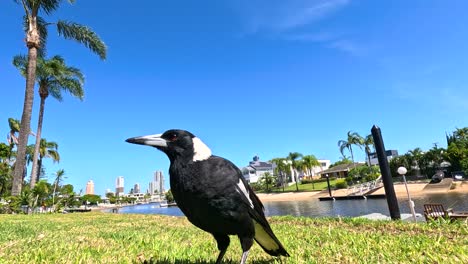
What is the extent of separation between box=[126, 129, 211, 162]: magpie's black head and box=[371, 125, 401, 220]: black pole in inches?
265

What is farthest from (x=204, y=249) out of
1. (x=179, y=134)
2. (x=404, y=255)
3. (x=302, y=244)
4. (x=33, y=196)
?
(x=33, y=196)

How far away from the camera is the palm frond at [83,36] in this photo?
21.1m

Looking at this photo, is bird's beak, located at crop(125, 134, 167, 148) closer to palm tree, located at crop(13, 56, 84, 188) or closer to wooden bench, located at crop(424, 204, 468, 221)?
wooden bench, located at crop(424, 204, 468, 221)

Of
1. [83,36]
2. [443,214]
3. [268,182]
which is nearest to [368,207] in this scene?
[443,214]

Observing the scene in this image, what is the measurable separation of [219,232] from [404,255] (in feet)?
6.29

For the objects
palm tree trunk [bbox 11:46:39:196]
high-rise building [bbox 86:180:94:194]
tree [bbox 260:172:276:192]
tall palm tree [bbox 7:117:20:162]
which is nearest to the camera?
palm tree trunk [bbox 11:46:39:196]

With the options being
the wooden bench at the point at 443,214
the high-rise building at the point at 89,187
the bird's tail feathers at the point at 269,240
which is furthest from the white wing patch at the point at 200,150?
the high-rise building at the point at 89,187

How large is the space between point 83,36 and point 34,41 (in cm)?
320

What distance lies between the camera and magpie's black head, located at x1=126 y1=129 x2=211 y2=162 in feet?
9.06

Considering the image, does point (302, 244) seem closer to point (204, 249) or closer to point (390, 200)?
point (204, 249)

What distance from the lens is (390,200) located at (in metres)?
7.88

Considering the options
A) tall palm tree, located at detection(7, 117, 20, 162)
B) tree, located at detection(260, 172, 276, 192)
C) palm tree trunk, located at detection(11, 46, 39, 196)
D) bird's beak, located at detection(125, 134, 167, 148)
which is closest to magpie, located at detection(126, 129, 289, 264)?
bird's beak, located at detection(125, 134, 167, 148)

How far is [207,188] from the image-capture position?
2555 mm

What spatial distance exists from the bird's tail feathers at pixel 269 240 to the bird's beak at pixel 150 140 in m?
1.20
